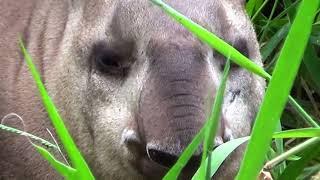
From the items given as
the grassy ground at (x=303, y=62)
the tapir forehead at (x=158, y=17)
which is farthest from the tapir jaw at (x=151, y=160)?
the grassy ground at (x=303, y=62)

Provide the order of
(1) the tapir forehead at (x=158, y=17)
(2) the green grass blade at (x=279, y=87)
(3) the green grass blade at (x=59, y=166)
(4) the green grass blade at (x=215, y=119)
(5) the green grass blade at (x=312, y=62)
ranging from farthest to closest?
(5) the green grass blade at (x=312, y=62) < (1) the tapir forehead at (x=158, y=17) < (3) the green grass blade at (x=59, y=166) < (4) the green grass blade at (x=215, y=119) < (2) the green grass blade at (x=279, y=87)

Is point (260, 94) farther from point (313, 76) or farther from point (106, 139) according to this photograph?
point (313, 76)

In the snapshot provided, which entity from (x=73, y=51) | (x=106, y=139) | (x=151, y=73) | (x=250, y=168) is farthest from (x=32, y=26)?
(x=250, y=168)

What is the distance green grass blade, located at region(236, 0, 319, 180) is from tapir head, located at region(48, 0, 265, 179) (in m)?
0.37

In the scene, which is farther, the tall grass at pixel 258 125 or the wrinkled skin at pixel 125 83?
the wrinkled skin at pixel 125 83

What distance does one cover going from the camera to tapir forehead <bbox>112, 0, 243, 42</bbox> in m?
1.86

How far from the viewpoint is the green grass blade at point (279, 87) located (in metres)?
1.17

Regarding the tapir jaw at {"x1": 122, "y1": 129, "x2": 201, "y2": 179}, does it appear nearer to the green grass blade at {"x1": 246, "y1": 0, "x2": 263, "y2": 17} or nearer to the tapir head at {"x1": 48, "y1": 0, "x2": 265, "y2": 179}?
the tapir head at {"x1": 48, "y1": 0, "x2": 265, "y2": 179}

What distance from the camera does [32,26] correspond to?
2598mm

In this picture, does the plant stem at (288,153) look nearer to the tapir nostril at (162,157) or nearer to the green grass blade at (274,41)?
the tapir nostril at (162,157)

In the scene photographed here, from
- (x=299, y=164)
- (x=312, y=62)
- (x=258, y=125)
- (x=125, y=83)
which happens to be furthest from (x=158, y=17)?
(x=312, y=62)

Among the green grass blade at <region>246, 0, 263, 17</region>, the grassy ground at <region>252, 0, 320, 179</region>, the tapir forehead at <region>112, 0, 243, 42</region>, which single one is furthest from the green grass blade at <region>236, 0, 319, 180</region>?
the green grass blade at <region>246, 0, 263, 17</region>

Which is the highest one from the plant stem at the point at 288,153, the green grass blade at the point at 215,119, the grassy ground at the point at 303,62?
the green grass blade at the point at 215,119

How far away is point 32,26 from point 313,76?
87 cm
